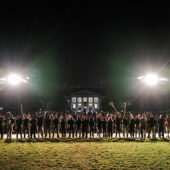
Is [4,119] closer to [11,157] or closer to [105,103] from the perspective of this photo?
[11,157]

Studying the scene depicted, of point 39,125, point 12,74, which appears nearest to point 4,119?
point 39,125

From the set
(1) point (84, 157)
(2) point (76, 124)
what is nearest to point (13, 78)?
(2) point (76, 124)

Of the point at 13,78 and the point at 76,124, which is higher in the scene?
the point at 13,78

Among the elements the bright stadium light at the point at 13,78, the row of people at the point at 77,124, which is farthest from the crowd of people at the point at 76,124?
the bright stadium light at the point at 13,78

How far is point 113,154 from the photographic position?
1254 cm

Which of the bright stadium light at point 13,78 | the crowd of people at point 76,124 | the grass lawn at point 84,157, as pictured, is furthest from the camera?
the bright stadium light at point 13,78

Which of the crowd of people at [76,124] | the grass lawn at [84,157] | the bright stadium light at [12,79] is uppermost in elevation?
the bright stadium light at [12,79]

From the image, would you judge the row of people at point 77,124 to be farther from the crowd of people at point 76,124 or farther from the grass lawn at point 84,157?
the grass lawn at point 84,157

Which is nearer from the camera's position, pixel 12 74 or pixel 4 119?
pixel 4 119

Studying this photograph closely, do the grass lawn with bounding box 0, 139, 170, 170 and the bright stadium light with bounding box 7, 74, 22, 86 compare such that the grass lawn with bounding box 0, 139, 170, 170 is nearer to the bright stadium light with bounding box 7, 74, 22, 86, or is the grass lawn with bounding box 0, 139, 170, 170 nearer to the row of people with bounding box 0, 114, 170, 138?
the row of people with bounding box 0, 114, 170, 138

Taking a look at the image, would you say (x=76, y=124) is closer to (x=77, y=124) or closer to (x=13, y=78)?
(x=77, y=124)

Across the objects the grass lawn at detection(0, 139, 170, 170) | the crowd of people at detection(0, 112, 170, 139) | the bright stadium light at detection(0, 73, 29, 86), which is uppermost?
the bright stadium light at detection(0, 73, 29, 86)

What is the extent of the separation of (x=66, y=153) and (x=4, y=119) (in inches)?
353

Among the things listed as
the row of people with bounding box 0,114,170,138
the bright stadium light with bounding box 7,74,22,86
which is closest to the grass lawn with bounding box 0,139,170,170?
the row of people with bounding box 0,114,170,138
